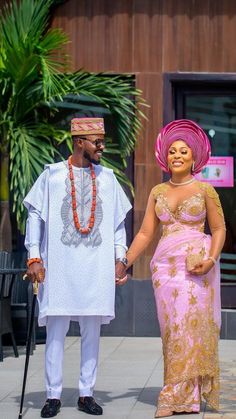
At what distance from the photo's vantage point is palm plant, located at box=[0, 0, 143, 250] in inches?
500

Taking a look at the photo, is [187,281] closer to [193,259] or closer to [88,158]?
[193,259]

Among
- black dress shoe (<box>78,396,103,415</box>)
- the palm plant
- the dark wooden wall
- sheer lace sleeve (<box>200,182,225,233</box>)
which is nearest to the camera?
black dress shoe (<box>78,396,103,415</box>)

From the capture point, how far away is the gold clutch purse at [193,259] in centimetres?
848

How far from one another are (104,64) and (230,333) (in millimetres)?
3314

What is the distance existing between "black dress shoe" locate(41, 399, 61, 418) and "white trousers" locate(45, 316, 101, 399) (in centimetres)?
4

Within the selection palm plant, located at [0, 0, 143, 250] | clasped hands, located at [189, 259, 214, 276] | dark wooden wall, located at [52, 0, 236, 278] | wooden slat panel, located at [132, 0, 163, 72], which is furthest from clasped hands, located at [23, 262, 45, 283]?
wooden slat panel, located at [132, 0, 163, 72]

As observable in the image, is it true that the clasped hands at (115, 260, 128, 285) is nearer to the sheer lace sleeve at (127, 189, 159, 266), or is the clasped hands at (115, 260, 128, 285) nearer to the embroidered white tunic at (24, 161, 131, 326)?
the embroidered white tunic at (24, 161, 131, 326)

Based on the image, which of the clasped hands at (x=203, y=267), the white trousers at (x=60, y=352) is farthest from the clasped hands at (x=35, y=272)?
the clasped hands at (x=203, y=267)

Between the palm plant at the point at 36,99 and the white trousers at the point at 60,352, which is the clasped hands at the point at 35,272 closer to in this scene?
the white trousers at the point at 60,352

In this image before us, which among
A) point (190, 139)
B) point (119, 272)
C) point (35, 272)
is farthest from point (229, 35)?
point (35, 272)

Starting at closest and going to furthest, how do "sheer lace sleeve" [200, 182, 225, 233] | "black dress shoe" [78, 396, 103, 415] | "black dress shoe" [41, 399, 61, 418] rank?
"black dress shoe" [41, 399, 61, 418] < "black dress shoe" [78, 396, 103, 415] < "sheer lace sleeve" [200, 182, 225, 233]

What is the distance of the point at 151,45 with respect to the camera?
14.1m

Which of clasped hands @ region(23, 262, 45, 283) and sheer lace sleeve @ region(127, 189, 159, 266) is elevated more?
sheer lace sleeve @ region(127, 189, 159, 266)

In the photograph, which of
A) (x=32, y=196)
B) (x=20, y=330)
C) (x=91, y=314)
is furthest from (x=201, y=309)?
(x=20, y=330)
